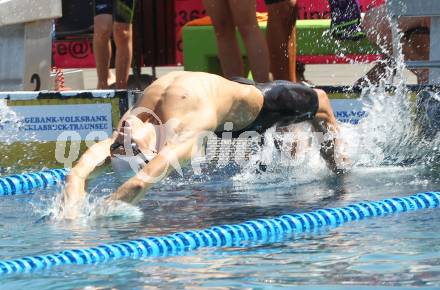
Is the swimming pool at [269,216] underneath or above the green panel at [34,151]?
underneath

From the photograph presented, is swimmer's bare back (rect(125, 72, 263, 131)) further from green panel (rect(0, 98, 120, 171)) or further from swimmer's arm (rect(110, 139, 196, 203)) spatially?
green panel (rect(0, 98, 120, 171))

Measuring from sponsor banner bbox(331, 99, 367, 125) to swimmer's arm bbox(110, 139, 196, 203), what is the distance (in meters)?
2.05

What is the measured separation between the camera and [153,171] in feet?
15.7

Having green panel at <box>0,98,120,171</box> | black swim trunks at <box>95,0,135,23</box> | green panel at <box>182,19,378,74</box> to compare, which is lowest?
green panel at <box>0,98,120,171</box>

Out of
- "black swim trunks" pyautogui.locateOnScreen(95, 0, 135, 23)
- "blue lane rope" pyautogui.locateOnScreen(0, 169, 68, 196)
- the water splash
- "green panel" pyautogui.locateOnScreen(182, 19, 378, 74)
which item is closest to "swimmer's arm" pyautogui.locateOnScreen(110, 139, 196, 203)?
"blue lane rope" pyautogui.locateOnScreen(0, 169, 68, 196)

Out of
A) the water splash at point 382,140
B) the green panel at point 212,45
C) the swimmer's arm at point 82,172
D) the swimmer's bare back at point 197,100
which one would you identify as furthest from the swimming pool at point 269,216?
the green panel at point 212,45

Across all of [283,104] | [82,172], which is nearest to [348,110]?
[283,104]

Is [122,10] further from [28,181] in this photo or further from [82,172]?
[82,172]

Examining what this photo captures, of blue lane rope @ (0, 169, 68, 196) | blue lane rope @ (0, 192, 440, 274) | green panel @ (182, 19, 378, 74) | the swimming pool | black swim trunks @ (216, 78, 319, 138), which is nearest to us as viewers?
the swimming pool

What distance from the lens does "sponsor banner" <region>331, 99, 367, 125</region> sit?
22.1ft

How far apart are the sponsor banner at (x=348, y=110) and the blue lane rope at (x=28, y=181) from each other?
185 cm

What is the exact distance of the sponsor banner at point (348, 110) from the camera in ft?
22.1

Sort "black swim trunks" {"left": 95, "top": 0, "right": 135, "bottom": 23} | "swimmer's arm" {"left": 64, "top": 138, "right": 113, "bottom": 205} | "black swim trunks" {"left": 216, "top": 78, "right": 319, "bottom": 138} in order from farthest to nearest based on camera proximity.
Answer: "black swim trunks" {"left": 95, "top": 0, "right": 135, "bottom": 23} → "black swim trunks" {"left": 216, "top": 78, "right": 319, "bottom": 138} → "swimmer's arm" {"left": 64, "top": 138, "right": 113, "bottom": 205}

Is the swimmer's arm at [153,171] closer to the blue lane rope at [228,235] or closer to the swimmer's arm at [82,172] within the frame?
the swimmer's arm at [82,172]
